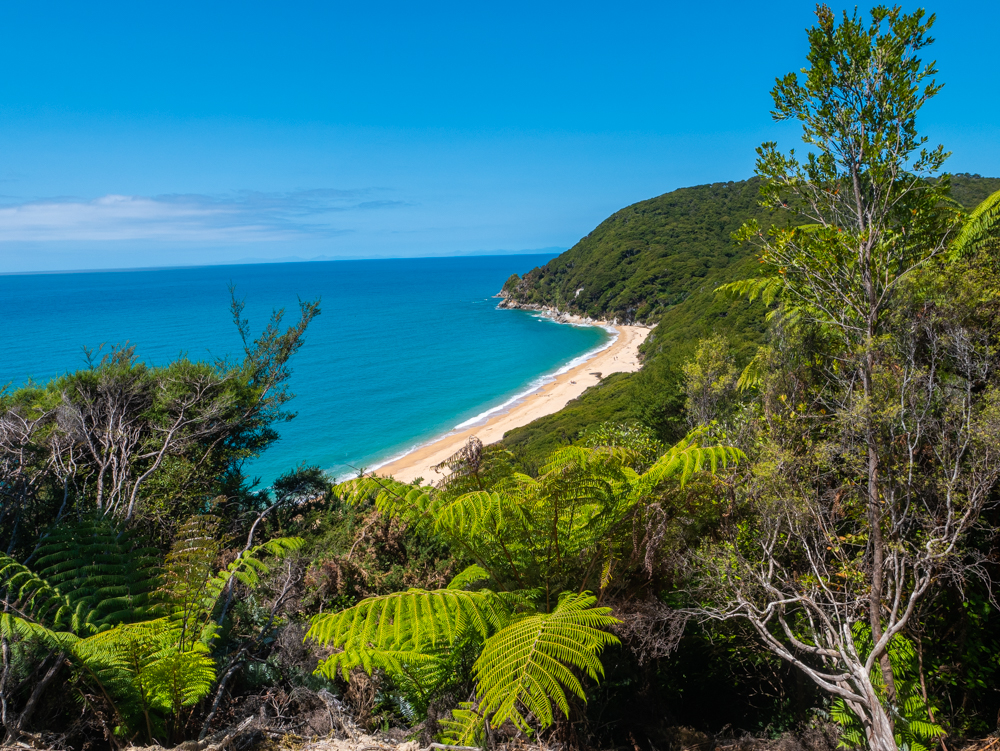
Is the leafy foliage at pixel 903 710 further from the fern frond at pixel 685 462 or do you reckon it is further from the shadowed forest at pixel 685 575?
the fern frond at pixel 685 462

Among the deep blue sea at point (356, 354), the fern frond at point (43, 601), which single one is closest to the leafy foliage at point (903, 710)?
the fern frond at point (43, 601)

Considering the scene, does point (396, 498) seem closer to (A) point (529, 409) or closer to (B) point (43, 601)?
(B) point (43, 601)

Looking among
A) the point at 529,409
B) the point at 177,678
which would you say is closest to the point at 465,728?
the point at 177,678

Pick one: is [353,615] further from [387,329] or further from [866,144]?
[387,329]

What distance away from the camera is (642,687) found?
3824 millimetres

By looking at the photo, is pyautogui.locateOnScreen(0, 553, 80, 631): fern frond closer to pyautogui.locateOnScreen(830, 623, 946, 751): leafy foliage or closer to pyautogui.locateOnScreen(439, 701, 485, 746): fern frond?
pyautogui.locateOnScreen(439, 701, 485, 746): fern frond

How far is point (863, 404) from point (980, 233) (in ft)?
11.4

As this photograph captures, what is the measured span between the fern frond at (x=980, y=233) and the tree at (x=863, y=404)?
570 mm

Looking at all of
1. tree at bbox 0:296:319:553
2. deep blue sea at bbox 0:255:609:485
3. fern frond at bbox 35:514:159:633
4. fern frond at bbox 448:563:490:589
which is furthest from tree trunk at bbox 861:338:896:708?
deep blue sea at bbox 0:255:609:485

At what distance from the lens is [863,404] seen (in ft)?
11.4

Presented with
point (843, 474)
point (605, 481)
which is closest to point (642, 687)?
point (605, 481)

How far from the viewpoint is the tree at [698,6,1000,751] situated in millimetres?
3258

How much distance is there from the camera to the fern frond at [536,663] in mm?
2258

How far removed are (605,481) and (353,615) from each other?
1.74 metres
